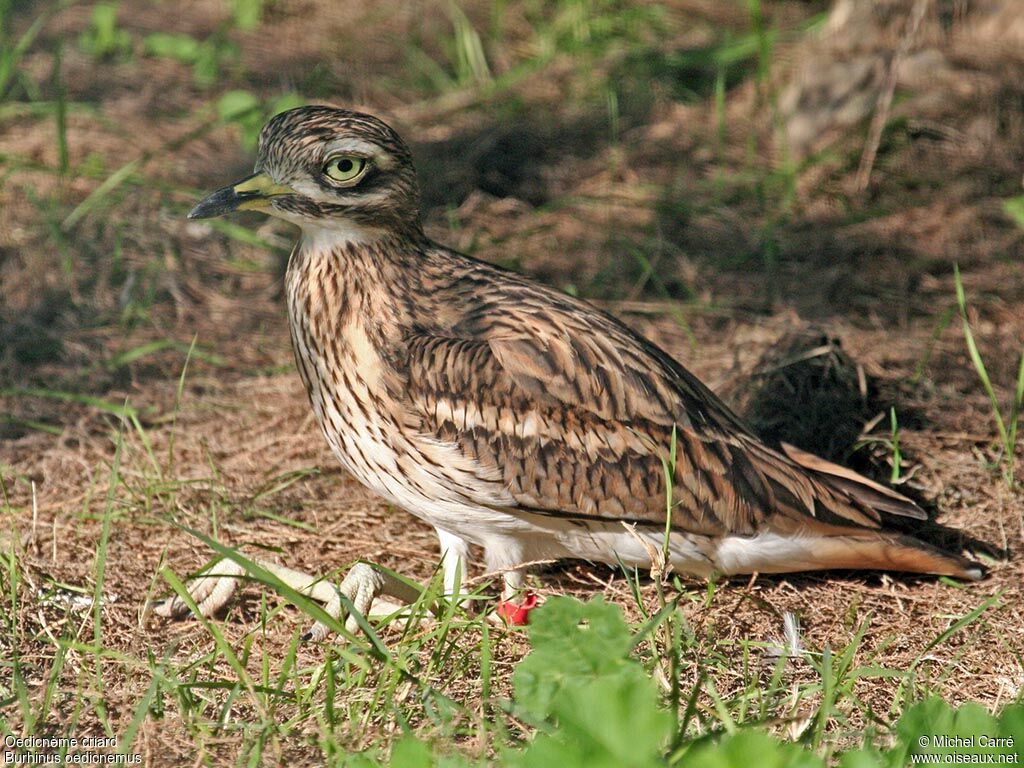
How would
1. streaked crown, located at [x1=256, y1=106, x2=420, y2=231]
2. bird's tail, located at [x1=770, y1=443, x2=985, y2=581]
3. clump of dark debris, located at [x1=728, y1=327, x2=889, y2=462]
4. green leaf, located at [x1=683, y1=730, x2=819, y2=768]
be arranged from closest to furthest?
1. green leaf, located at [x1=683, y1=730, x2=819, y2=768]
2. streaked crown, located at [x1=256, y1=106, x2=420, y2=231]
3. bird's tail, located at [x1=770, y1=443, x2=985, y2=581]
4. clump of dark debris, located at [x1=728, y1=327, x2=889, y2=462]

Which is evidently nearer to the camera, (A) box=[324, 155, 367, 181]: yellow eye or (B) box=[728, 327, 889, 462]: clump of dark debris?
(A) box=[324, 155, 367, 181]: yellow eye

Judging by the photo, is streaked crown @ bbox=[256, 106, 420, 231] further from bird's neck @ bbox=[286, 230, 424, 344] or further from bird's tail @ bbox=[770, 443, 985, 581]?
bird's tail @ bbox=[770, 443, 985, 581]

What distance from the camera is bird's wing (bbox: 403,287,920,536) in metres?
3.68

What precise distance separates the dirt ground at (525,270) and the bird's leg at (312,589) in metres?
0.08

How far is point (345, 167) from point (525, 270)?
2080 mm

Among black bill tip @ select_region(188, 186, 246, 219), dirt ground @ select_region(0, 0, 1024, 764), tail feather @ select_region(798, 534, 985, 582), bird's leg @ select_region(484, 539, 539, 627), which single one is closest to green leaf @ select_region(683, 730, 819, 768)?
dirt ground @ select_region(0, 0, 1024, 764)

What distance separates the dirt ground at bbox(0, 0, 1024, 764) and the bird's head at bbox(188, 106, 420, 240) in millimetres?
933

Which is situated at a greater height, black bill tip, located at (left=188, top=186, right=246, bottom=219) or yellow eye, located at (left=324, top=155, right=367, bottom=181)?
yellow eye, located at (left=324, top=155, right=367, bottom=181)

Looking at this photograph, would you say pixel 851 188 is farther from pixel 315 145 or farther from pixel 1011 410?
pixel 315 145

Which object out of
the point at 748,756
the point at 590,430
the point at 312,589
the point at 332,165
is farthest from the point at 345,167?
the point at 748,756

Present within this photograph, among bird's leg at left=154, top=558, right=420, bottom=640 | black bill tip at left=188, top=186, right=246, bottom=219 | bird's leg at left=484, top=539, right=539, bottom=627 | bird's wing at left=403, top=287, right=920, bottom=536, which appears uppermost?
black bill tip at left=188, top=186, right=246, bottom=219

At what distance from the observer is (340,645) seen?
3566 mm

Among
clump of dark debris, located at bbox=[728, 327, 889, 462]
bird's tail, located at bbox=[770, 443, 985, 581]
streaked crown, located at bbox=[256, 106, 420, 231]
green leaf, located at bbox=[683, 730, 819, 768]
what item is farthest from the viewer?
clump of dark debris, located at bbox=[728, 327, 889, 462]

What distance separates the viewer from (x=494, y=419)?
3.71 m
